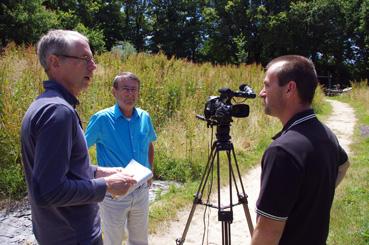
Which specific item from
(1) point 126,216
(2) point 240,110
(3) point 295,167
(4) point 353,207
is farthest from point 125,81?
(4) point 353,207

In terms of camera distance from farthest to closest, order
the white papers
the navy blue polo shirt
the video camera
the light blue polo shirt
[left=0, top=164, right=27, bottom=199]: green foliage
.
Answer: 1. [left=0, top=164, right=27, bottom=199]: green foliage
2. the light blue polo shirt
3. the video camera
4. the white papers
5. the navy blue polo shirt

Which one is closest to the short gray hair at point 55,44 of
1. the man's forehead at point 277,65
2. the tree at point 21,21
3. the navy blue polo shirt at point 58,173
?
the navy blue polo shirt at point 58,173

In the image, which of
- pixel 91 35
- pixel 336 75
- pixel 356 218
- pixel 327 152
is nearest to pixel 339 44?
pixel 336 75

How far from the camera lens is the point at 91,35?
28641mm

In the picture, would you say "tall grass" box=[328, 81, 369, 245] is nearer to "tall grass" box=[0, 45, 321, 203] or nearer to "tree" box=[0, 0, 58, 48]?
"tall grass" box=[0, 45, 321, 203]

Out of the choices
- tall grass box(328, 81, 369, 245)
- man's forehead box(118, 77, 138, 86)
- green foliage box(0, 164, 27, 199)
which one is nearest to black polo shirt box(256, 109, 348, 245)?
man's forehead box(118, 77, 138, 86)

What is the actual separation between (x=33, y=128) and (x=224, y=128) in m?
1.86

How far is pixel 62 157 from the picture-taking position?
5.77ft

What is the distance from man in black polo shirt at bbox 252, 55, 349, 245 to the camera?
1.80 meters

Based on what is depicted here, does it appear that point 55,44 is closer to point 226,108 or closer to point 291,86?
point 291,86

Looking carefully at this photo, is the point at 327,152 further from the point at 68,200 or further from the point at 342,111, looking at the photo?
the point at 342,111

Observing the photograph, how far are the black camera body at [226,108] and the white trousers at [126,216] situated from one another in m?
0.83

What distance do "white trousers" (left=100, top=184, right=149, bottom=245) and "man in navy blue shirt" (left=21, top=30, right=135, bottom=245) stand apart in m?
1.15

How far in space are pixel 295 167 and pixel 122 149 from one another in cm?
184
